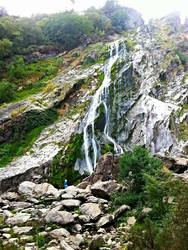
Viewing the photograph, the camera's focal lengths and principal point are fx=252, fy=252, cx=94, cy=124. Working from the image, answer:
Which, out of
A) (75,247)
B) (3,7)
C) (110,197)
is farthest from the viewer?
(3,7)

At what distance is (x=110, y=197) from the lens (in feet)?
33.4

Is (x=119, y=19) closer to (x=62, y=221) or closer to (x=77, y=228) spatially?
(x=62, y=221)

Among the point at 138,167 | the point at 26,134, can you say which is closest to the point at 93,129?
the point at 26,134

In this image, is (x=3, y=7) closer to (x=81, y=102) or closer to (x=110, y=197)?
(x=81, y=102)

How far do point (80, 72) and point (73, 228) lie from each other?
20.7 m

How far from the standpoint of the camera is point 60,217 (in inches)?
333

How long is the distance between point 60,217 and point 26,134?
12194 millimetres

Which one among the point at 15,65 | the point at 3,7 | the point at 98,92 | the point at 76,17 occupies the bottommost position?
the point at 98,92

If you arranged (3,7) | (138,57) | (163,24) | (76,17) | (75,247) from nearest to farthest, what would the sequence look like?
(75,247) → (138,57) → (76,17) → (3,7) → (163,24)

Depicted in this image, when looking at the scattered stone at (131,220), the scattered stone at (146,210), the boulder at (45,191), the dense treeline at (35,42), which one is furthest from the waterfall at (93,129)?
the scattered stone at (146,210)

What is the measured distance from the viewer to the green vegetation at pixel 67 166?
15852mm

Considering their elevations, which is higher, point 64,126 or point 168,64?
point 168,64

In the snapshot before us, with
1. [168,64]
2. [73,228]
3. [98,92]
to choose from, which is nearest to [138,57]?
[168,64]

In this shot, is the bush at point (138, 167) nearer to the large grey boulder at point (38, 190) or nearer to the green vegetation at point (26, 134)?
the large grey boulder at point (38, 190)
